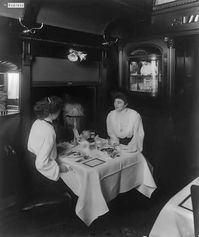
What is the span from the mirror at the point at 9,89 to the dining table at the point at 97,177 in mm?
544

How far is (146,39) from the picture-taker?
1972 mm

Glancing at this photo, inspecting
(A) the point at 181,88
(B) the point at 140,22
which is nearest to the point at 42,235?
(A) the point at 181,88

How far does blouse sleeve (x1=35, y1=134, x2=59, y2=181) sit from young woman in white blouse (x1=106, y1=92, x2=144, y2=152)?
0.44m

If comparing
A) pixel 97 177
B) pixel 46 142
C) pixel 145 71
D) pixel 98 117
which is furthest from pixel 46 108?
pixel 145 71

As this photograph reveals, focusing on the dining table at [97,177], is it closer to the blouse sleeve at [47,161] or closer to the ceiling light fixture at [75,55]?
the blouse sleeve at [47,161]

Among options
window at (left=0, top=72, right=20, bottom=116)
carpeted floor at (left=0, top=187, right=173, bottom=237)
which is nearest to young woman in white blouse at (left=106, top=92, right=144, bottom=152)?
carpeted floor at (left=0, top=187, right=173, bottom=237)

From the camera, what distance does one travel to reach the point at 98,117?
2219 millimetres

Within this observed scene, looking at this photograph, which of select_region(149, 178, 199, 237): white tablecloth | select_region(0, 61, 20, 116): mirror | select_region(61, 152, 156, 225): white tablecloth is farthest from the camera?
select_region(0, 61, 20, 116): mirror

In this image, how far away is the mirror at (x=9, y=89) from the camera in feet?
5.09

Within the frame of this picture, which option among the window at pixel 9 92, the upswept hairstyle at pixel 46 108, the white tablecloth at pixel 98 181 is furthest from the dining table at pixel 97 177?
the window at pixel 9 92

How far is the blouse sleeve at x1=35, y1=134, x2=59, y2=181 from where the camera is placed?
3.88 ft

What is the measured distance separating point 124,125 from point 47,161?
2.10 ft

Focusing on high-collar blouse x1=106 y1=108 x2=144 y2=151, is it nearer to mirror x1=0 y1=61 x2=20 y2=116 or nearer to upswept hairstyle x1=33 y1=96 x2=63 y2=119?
upswept hairstyle x1=33 y1=96 x2=63 y2=119

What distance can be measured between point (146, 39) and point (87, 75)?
56 centimetres
